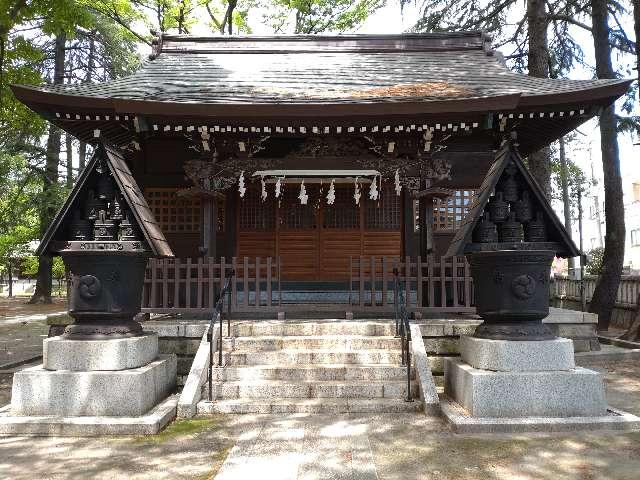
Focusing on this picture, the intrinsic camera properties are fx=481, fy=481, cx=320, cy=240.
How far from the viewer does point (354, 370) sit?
6.96 m

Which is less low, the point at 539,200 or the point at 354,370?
the point at 539,200

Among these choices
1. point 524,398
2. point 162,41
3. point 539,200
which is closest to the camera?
point 524,398

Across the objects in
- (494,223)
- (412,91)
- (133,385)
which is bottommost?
(133,385)

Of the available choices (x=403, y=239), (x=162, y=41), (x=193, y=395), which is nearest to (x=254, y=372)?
(x=193, y=395)

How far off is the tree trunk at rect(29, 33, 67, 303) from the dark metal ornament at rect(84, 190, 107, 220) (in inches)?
714

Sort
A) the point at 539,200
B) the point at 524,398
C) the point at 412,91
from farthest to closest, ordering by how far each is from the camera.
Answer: the point at 412,91 < the point at 539,200 < the point at 524,398

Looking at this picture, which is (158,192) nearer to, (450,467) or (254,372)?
(254,372)

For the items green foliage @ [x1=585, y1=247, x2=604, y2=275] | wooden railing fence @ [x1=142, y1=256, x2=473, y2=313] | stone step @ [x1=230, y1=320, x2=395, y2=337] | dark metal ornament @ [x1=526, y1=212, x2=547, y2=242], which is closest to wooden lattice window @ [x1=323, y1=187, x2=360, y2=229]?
wooden railing fence @ [x1=142, y1=256, x2=473, y2=313]

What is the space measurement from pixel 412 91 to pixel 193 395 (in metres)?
7.03

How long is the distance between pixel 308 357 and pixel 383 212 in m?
5.53

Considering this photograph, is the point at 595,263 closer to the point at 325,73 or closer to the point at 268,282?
the point at 325,73

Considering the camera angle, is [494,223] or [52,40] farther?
[52,40]

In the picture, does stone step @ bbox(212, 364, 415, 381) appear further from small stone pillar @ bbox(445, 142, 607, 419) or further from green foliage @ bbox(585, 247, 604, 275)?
green foliage @ bbox(585, 247, 604, 275)

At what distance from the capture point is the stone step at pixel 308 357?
729 cm
